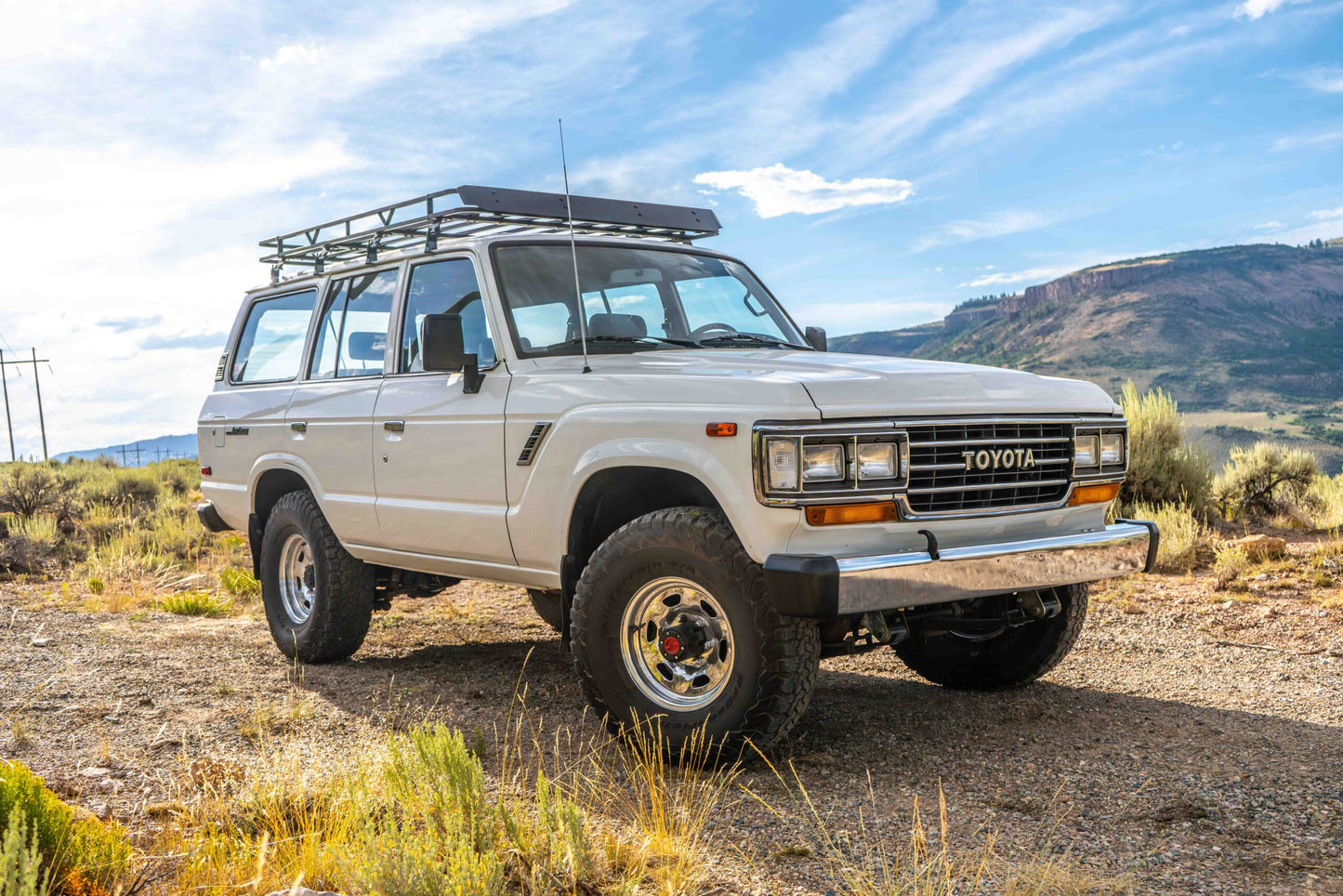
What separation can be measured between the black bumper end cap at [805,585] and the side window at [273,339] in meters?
3.90

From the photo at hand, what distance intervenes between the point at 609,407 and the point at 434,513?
1368 millimetres

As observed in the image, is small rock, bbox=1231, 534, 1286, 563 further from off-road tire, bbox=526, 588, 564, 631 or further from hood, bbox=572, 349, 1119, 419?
off-road tire, bbox=526, 588, 564, 631

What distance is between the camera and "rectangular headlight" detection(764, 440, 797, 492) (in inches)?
136

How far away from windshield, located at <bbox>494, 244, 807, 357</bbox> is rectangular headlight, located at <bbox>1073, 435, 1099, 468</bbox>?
1.54 metres

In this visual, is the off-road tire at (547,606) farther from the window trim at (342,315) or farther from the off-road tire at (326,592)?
the window trim at (342,315)

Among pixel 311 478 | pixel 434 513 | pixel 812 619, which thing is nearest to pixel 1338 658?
pixel 812 619

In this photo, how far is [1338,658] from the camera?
588 cm

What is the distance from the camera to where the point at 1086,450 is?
4.35 metres

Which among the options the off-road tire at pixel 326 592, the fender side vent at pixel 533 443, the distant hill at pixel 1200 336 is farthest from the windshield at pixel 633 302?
the distant hill at pixel 1200 336

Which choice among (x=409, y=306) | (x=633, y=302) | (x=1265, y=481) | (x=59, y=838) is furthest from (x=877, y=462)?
(x=1265, y=481)

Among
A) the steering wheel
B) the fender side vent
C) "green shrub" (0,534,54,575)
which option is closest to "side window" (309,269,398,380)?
the fender side vent

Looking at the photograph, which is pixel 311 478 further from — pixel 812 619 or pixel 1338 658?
pixel 1338 658

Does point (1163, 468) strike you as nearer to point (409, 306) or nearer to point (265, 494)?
point (409, 306)

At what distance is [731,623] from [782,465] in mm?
618
